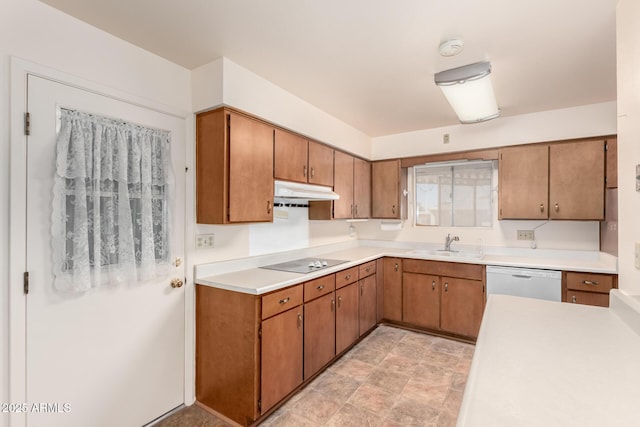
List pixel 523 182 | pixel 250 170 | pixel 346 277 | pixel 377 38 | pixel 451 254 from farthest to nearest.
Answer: pixel 451 254 → pixel 523 182 → pixel 346 277 → pixel 250 170 → pixel 377 38

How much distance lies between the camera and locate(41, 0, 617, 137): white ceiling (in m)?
1.63

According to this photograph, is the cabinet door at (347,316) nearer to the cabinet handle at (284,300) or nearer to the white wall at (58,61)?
the cabinet handle at (284,300)

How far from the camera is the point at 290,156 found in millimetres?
2762

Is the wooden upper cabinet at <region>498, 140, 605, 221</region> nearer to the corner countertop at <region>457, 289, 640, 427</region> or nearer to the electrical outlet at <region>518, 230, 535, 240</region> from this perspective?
the electrical outlet at <region>518, 230, 535, 240</region>

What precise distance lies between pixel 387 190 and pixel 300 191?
1813mm

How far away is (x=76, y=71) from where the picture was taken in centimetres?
173

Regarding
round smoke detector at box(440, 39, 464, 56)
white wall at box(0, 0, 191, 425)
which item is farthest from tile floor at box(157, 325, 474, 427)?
round smoke detector at box(440, 39, 464, 56)

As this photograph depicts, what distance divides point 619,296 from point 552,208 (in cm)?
204

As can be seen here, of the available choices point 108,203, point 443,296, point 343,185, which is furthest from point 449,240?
point 108,203

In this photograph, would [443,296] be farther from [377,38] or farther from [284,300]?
[377,38]

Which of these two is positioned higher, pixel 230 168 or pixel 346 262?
pixel 230 168

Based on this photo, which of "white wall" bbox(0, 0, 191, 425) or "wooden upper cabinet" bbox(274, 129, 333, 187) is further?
"wooden upper cabinet" bbox(274, 129, 333, 187)

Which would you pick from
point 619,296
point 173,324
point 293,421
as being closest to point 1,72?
point 173,324

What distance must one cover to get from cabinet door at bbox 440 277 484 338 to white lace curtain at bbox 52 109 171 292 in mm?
2835
